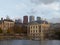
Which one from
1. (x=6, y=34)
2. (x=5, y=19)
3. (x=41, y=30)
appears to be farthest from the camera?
(x=5, y=19)

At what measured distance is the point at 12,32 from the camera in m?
85.3

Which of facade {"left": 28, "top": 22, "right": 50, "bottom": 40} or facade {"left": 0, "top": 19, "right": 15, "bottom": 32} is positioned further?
facade {"left": 0, "top": 19, "right": 15, "bottom": 32}

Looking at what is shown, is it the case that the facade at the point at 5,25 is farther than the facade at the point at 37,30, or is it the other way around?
the facade at the point at 5,25

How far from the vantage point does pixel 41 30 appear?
84875 millimetres

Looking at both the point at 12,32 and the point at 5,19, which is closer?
the point at 12,32

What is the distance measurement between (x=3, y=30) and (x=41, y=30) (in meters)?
14.6

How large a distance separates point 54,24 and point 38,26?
7.63 m

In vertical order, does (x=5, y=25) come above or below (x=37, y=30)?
above

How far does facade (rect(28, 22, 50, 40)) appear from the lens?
83.9 metres

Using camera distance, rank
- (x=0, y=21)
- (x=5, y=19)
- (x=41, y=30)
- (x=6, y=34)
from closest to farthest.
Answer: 1. (x=6, y=34)
2. (x=41, y=30)
3. (x=0, y=21)
4. (x=5, y=19)

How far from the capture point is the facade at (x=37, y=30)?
83.9m

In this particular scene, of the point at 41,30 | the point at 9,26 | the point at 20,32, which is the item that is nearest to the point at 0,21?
the point at 9,26

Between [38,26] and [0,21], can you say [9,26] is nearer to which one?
[0,21]

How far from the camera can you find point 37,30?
285 ft
